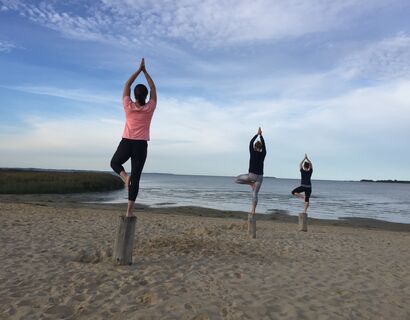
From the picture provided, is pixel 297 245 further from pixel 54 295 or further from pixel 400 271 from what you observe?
pixel 54 295

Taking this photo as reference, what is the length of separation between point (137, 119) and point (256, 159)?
5113 mm

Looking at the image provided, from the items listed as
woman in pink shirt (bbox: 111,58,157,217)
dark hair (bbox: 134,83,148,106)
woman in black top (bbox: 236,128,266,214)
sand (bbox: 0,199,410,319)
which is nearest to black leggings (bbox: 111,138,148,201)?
woman in pink shirt (bbox: 111,58,157,217)

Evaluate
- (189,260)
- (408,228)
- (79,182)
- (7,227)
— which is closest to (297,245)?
(189,260)

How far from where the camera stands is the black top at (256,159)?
10.5 metres

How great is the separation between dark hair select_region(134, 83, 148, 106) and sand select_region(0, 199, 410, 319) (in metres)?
2.76

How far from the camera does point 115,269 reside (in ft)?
20.1

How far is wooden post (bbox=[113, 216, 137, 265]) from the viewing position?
20.9 ft

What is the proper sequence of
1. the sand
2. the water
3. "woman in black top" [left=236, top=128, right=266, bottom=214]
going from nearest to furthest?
the sand, "woman in black top" [left=236, top=128, right=266, bottom=214], the water

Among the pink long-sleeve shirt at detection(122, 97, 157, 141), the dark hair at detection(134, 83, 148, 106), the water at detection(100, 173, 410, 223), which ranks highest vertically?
the dark hair at detection(134, 83, 148, 106)

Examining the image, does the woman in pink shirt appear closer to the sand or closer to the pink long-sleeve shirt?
the pink long-sleeve shirt

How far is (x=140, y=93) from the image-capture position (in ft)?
20.6

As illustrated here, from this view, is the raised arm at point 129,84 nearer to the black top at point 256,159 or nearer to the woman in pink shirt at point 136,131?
the woman in pink shirt at point 136,131

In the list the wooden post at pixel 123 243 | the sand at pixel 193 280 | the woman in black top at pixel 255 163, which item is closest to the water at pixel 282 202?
the woman in black top at pixel 255 163

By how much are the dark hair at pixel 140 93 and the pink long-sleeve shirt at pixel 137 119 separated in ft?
0.25
